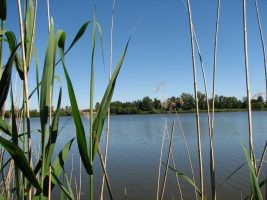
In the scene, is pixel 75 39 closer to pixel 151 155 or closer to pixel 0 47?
pixel 0 47

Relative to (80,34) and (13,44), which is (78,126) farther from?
(13,44)

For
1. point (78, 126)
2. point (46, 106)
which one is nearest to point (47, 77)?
point (46, 106)

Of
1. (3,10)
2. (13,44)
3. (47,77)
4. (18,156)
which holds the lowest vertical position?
(18,156)

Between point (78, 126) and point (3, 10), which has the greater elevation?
point (3, 10)

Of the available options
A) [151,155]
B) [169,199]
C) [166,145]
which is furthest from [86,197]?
[166,145]

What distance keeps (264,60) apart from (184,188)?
7.27 meters

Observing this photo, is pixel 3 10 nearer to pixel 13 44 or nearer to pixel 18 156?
pixel 13 44

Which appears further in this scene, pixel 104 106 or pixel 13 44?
pixel 13 44

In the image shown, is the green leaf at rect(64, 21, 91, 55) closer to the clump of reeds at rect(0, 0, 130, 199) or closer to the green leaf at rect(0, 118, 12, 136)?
the clump of reeds at rect(0, 0, 130, 199)

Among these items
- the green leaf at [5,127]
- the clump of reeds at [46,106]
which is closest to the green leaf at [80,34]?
the clump of reeds at [46,106]

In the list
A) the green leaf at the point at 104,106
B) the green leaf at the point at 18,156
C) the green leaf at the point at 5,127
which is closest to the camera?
the green leaf at the point at 18,156

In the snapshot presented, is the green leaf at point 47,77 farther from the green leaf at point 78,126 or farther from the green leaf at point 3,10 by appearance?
the green leaf at point 3,10

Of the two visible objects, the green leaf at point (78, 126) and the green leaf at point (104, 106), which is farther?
the green leaf at point (104, 106)

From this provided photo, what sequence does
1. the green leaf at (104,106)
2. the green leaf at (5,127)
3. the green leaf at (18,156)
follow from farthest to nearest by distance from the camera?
1. the green leaf at (5,127)
2. the green leaf at (104,106)
3. the green leaf at (18,156)
